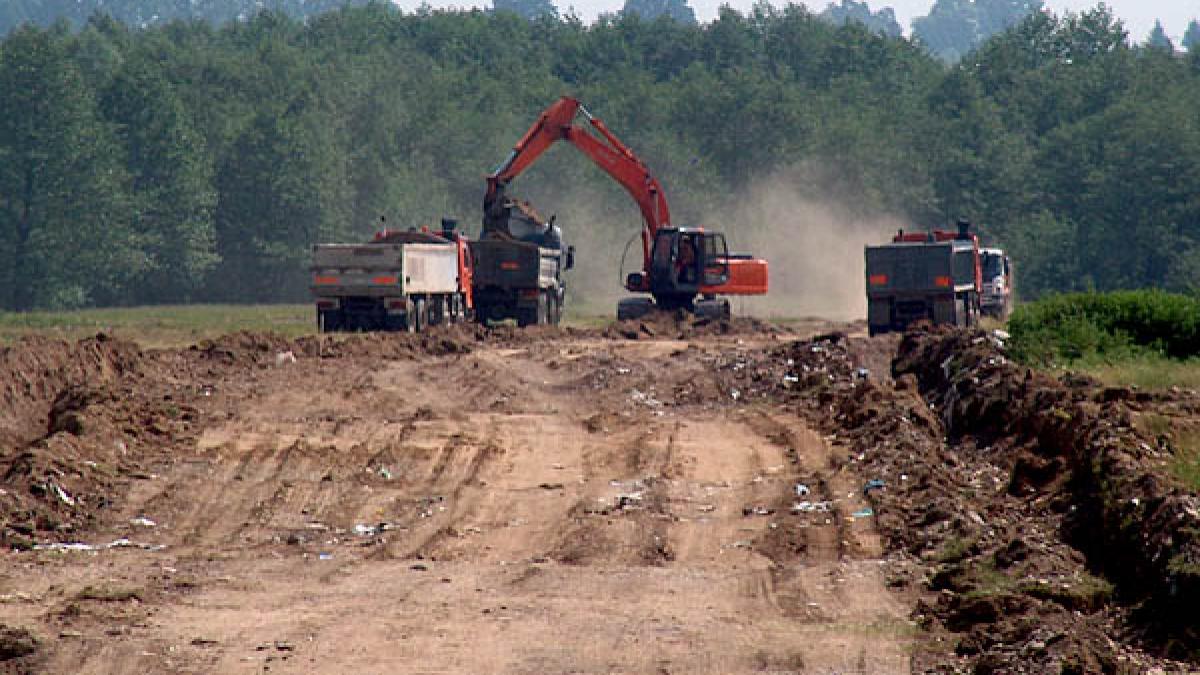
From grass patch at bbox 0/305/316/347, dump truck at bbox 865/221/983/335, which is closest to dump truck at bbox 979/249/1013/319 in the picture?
dump truck at bbox 865/221/983/335

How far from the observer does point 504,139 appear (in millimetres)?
99500

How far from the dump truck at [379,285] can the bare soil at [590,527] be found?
1253 cm

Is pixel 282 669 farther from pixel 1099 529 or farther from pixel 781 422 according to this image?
pixel 781 422

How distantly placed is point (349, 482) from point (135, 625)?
6384 millimetres

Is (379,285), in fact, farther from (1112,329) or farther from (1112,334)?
(1112,334)

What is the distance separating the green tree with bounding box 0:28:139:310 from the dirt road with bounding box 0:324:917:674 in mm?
48026

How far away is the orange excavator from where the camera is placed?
146 feet

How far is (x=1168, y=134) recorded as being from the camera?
75.8 m

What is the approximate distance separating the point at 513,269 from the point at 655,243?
3558 millimetres

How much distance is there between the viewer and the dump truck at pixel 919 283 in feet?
131

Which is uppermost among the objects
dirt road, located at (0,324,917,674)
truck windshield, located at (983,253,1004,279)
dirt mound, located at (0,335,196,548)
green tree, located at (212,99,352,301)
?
green tree, located at (212,99,352,301)

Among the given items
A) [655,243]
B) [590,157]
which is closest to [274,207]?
[590,157]

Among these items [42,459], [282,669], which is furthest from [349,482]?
[282,669]

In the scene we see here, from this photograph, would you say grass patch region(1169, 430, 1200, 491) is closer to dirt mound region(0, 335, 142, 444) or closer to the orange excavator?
dirt mound region(0, 335, 142, 444)
